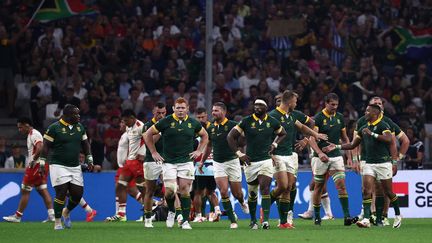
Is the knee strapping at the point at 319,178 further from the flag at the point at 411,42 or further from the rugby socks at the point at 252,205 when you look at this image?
the flag at the point at 411,42

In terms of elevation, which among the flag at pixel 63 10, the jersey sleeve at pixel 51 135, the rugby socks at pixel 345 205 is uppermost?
the flag at pixel 63 10

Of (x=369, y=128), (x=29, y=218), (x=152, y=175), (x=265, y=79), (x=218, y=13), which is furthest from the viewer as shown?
(x=218, y=13)

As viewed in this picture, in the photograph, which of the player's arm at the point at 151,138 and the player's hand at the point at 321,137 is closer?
the player's arm at the point at 151,138

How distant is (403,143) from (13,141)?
12086 mm

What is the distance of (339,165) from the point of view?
1054 inches

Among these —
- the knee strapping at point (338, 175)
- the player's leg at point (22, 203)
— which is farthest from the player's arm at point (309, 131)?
the player's leg at point (22, 203)

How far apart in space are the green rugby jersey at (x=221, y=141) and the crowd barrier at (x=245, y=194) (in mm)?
5740

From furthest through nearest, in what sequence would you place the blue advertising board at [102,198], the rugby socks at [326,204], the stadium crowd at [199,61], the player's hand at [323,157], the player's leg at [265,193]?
the stadium crowd at [199,61]
the blue advertising board at [102,198]
the rugby socks at [326,204]
the player's hand at [323,157]
the player's leg at [265,193]

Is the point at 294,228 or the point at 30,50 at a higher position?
the point at 30,50

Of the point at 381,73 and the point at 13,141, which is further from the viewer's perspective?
the point at 381,73

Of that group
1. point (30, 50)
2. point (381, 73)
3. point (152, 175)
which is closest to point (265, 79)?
point (381, 73)

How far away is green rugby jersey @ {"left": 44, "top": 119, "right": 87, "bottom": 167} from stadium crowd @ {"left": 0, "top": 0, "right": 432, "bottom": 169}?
710 centimetres

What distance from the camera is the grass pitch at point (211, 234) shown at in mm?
21938

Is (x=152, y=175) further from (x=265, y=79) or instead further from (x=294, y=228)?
(x=265, y=79)
